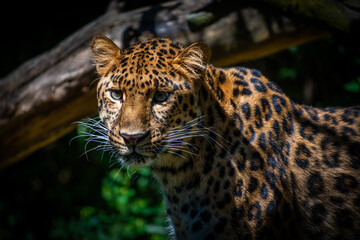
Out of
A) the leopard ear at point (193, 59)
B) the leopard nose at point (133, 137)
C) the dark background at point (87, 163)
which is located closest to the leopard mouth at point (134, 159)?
the leopard nose at point (133, 137)

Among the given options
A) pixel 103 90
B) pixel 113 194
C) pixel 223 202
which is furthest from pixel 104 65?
pixel 113 194

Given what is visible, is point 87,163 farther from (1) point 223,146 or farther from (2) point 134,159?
(1) point 223,146

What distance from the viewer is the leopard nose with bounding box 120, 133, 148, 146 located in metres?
2.92

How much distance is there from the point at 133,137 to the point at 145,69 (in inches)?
21.8

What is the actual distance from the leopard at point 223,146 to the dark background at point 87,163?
116 inches

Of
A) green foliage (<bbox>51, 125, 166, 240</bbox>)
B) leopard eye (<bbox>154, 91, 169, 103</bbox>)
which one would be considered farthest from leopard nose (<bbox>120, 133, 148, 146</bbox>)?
green foliage (<bbox>51, 125, 166, 240</bbox>)

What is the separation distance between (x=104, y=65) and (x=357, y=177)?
240 centimetres

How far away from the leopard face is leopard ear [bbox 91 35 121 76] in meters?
0.10

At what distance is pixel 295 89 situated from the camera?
25.6 ft

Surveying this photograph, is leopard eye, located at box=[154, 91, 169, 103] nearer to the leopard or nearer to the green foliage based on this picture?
the leopard

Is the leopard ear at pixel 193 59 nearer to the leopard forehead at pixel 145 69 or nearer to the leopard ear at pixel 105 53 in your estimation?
the leopard forehead at pixel 145 69

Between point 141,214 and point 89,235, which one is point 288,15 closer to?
point 141,214

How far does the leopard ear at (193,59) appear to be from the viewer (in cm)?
309

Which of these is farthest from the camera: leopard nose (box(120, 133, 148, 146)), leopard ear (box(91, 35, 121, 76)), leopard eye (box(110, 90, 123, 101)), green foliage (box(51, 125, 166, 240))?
green foliage (box(51, 125, 166, 240))
